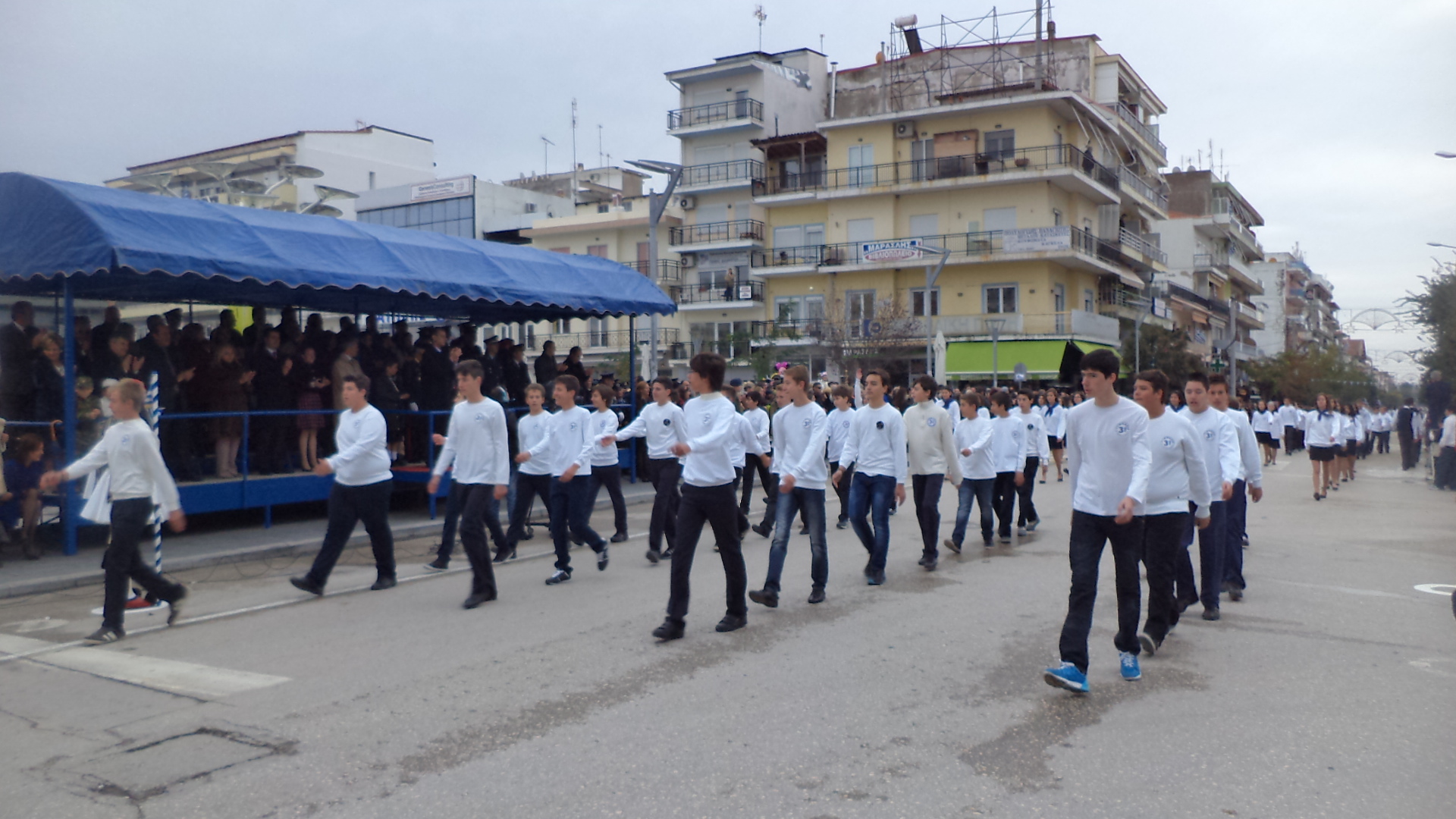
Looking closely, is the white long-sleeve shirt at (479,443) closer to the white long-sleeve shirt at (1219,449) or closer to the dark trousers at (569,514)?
the dark trousers at (569,514)

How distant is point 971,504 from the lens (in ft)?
36.5

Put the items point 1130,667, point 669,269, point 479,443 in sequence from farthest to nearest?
1. point 669,269
2. point 479,443
3. point 1130,667

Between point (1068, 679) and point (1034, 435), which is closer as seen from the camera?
point (1068, 679)

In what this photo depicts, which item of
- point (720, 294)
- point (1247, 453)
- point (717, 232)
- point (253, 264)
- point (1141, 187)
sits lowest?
point (1247, 453)

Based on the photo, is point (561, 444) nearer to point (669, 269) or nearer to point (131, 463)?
point (131, 463)

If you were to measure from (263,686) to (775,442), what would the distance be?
4.15 m

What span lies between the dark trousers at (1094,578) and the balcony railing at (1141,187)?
162ft

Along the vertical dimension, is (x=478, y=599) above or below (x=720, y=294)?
below

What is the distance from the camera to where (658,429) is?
9930 mm

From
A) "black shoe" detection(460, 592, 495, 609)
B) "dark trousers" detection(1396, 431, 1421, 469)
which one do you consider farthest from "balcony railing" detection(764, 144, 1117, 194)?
"black shoe" detection(460, 592, 495, 609)

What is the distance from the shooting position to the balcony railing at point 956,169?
45656 millimetres

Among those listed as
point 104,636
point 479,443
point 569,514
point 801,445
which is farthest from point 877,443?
point 104,636

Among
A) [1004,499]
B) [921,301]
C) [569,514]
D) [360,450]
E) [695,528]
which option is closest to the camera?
[695,528]

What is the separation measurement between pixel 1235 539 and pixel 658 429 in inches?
194
